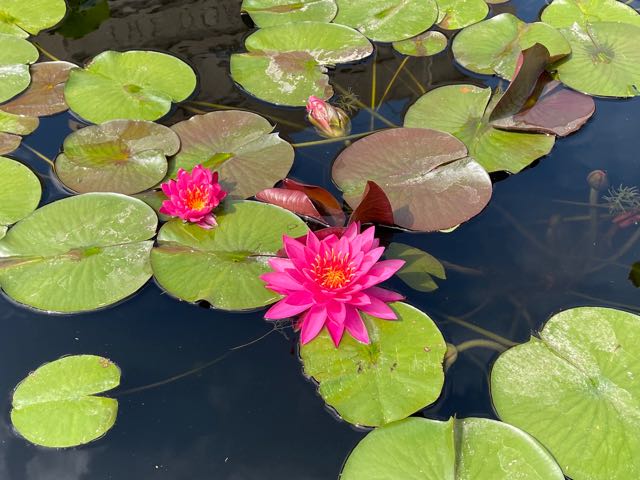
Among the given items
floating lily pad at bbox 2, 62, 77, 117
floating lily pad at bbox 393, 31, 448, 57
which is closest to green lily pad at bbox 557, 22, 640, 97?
floating lily pad at bbox 393, 31, 448, 57

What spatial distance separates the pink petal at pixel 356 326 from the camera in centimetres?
238

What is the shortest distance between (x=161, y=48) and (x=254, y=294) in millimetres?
2366

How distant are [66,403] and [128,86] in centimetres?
209

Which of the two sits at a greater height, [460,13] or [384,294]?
[460,13]

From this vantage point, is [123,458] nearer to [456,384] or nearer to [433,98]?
[456,384]

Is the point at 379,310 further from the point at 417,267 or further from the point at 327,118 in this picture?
the point at 327,118

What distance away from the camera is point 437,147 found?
3.22 meters

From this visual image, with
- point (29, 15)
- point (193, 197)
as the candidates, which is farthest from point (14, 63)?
point (193, 197)

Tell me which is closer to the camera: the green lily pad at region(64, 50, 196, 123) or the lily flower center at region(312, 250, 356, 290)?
the lily flower center at region(312, 250, 356, 290)

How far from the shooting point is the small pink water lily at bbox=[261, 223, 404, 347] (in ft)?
7.83

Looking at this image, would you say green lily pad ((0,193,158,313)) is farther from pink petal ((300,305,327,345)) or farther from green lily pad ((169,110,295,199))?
pink petal ((300,305,327,345))

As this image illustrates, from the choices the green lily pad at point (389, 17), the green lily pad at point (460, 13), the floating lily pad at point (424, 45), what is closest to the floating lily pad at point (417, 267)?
the floating lily pad at point (424, 45)

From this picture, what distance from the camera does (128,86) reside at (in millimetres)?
3691

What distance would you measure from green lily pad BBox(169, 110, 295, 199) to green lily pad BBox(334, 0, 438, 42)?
1.22 metres
